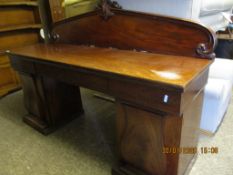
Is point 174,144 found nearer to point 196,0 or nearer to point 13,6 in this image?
point 196,0

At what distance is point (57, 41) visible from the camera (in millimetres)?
2121

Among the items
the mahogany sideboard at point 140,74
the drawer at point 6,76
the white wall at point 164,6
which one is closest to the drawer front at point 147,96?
the mahogany sideboard at point 140,74

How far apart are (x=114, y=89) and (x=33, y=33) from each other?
2453mm

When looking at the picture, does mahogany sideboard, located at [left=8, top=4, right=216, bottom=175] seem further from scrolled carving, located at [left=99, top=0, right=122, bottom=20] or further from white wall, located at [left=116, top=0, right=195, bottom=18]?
white wall, located at [left=116, top=0, right=195, bottom=18]

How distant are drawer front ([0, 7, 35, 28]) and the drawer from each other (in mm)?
559

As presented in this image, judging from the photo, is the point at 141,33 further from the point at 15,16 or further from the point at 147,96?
the point at 15,16

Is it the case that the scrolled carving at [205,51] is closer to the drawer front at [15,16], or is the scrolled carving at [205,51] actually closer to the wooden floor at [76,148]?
the wooden floor at [76,148]

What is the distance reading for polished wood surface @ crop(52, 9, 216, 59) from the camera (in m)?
1.26

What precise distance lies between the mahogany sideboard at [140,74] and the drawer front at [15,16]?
1.21 metres

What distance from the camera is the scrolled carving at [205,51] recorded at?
121cm

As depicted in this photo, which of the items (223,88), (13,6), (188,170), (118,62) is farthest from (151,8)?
(13,6)

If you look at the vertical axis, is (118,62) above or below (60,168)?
above

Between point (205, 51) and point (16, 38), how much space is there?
2660 mm

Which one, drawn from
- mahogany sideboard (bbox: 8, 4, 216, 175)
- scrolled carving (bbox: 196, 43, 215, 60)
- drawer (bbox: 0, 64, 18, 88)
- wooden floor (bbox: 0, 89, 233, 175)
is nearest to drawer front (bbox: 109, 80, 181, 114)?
mahogany sideboard (bbox: 8, 4, 216, 175)
